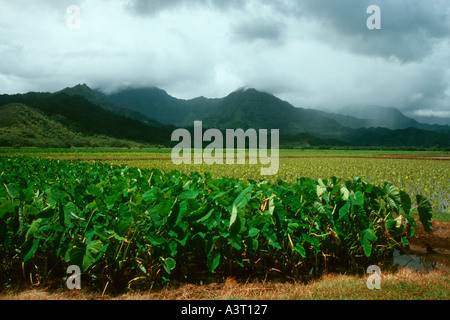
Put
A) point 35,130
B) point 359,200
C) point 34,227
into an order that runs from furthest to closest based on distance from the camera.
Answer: point 35,130 → point 359,200 → point 34,227

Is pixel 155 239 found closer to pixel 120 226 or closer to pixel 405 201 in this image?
pixel 120 226

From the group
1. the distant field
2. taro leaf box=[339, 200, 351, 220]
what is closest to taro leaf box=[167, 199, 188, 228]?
taro leaf box=[339, 200, 351, 220]

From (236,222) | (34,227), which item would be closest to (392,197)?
(236,222)

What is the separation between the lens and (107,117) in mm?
163500

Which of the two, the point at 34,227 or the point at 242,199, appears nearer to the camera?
the point at 34,227

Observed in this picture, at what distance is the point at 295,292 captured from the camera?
3.66 m

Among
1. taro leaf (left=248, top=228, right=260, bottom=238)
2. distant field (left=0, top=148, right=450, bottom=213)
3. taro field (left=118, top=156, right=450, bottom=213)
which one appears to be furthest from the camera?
distant field (left=0, top=148, right=450, bottom=213)

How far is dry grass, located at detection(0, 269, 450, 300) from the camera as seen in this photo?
11.4 ft

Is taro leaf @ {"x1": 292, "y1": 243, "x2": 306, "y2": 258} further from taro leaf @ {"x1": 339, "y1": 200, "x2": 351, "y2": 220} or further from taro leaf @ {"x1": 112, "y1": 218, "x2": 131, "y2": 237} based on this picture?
taro leaf @ {"x1": 112, "y1": 218, "x2": 131, "y2": 237}

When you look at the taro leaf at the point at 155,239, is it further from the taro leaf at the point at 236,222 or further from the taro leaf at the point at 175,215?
the taro leaf at the point at 236,222

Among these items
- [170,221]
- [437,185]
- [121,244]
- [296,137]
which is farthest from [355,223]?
[296,137]

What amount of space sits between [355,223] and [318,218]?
710 mm

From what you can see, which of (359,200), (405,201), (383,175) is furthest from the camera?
(383,175)

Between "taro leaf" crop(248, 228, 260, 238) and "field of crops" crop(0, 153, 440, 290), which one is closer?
"field of crops" crop(0, 153, 440, 290)
